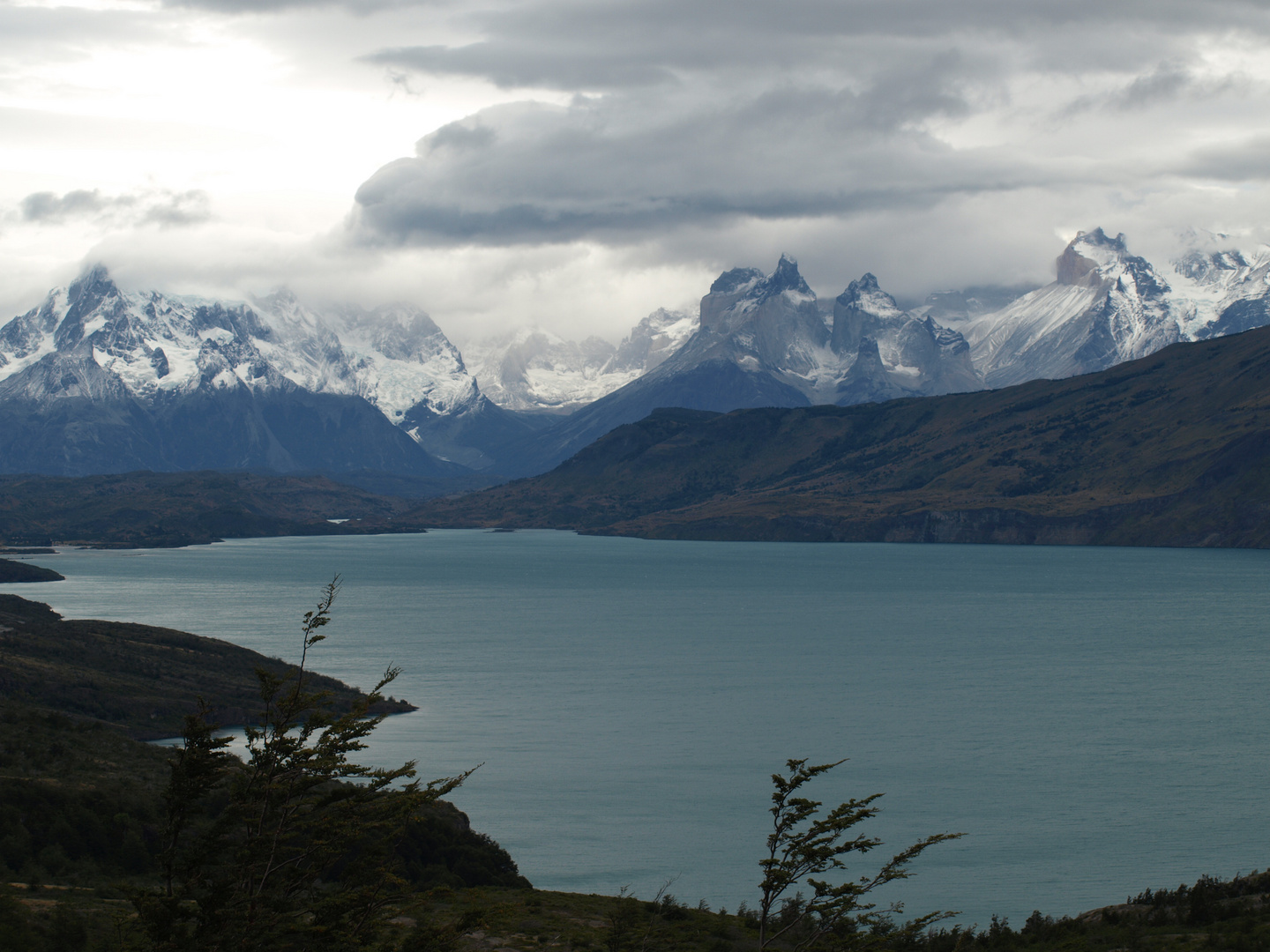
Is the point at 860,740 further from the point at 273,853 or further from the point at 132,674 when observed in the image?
the point at 273,853

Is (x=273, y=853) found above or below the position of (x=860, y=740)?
A: above

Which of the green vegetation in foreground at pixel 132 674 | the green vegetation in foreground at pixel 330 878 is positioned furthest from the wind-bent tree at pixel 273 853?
the green vegetation in foreground at pixel 132 674

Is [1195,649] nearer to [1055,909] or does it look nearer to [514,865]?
[1055,909]

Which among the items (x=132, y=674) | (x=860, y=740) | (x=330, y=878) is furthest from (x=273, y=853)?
(x=132, y=674)

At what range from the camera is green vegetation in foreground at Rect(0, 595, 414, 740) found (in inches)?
4085

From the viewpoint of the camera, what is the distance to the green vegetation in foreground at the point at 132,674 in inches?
4085

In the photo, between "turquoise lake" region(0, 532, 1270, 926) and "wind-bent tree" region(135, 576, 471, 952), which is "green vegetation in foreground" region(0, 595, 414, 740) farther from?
"wind-bent tree" region(135, 576, 471, 952)

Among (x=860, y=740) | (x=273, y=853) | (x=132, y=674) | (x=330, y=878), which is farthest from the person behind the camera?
(x=132, y=674)

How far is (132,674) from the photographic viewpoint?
117 m

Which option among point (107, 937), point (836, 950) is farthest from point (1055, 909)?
point (107, 937)

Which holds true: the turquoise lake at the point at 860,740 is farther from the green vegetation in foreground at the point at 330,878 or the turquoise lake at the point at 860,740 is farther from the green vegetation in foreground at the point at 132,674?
the green vegetation in foreground at the point at 132,674

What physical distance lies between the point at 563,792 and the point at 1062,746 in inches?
1634

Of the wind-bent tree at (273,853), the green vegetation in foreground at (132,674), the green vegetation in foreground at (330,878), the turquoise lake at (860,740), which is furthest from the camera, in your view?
the green vegetation in foreground at (132,674)

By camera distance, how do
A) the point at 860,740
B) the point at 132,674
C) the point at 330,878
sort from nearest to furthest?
the point at 330,878, the point at 860,740, the point at 132,674
